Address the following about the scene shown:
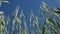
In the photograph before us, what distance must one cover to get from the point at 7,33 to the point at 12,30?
11cm

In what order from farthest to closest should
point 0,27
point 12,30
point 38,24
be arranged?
point 38,24 → point 12,30 → point 0,27

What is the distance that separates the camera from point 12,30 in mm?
1982

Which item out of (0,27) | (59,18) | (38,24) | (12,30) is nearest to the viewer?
(0,27)

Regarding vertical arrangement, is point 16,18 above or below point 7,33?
above

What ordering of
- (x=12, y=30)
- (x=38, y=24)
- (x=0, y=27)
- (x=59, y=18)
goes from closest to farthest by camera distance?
1. (x=0, y=27)
2. (x=59, y=18)
3. (x=12, y=30)
4. (x=38, y=24)

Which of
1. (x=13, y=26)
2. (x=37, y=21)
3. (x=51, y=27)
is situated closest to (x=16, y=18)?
(x=13, y=26)

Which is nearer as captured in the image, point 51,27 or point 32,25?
point 51,27

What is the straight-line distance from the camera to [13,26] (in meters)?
2.02

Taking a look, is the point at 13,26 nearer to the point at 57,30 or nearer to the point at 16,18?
the point at 16,18

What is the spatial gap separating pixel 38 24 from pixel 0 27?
2.56 ft

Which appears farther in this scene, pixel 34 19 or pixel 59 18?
pixel 34 19

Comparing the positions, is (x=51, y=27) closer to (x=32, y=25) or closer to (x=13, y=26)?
(x=32, y=25)

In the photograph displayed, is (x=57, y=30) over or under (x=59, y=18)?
under

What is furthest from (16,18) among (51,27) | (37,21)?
(51,27)
